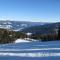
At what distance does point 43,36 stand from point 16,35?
4.76m

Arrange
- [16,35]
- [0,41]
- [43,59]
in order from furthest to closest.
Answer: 1. [16,35]
2. [0,41]
3. [43,59]

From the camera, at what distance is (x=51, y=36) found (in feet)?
129

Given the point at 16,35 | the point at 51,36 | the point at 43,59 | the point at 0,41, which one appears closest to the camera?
the point at 43,59

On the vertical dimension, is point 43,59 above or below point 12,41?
above

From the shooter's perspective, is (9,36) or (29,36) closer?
(9,36)

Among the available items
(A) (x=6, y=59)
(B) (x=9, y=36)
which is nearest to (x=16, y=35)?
(B) (x=9, y=36)

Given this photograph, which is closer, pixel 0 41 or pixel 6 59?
pixel 6 59

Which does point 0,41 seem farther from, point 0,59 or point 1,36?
point 0,59

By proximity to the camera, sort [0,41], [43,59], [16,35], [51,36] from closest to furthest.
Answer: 1. [43,59]
2. [0,41]
3. [16,35]
4. [51,36]

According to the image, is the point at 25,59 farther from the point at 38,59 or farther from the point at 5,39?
the point at 5,39

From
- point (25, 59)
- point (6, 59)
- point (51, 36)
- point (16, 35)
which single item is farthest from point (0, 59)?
point (51, 36)

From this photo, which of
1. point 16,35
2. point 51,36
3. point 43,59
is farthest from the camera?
point 51,36

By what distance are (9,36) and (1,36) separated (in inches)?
49.6

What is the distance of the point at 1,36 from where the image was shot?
34.0 metres
